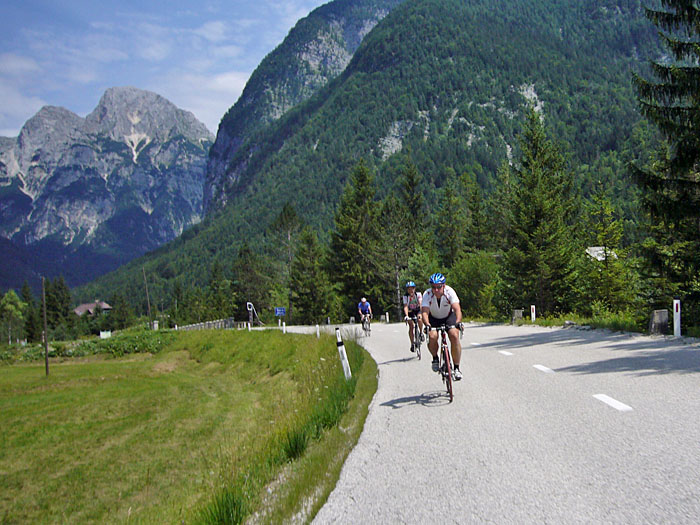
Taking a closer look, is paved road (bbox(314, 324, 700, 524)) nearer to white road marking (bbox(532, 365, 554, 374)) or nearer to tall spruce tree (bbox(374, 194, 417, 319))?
white road marking (bbox(532, 365, 554, 374))

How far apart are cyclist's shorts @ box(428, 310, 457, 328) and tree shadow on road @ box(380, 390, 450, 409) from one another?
114 cm

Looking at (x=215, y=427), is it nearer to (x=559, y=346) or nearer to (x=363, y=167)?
(x=559, y=346)

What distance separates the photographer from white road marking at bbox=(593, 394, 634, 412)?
23.5ft

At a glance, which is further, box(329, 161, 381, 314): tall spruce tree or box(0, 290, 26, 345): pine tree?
box(0, 290, 26, 345): pine tree

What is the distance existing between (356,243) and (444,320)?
178 feet

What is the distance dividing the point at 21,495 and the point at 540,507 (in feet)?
44.9

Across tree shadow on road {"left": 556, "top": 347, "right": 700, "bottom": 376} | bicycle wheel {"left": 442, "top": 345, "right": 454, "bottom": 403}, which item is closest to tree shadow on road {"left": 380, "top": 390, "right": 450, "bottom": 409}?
bicycle wheel {"left": 442, "top": 345, "right": 454, "bottom": 403}

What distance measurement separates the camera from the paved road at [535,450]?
14.0ft

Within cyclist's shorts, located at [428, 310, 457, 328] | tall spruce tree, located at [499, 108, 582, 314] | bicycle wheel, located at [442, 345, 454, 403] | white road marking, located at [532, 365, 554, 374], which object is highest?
tall spruce tree, located at [499, 108, 582, 314]

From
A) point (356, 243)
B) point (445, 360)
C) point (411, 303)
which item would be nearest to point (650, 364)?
point (445, 360)

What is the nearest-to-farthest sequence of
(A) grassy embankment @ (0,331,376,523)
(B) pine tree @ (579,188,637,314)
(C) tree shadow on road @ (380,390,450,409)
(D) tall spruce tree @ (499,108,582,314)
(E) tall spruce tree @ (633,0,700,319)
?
(A) grassy embankment @ (0,331,376,523) → (C) tree shadow on road @ (380,390,450,409) → (E) tall spruce tree @ (633,0,700,319) → (B) pine tree @ (579,188,637,314) → (D) tall spruce tree @ (499,108,582,314)

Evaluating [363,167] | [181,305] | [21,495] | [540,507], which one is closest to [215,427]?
[21,495]

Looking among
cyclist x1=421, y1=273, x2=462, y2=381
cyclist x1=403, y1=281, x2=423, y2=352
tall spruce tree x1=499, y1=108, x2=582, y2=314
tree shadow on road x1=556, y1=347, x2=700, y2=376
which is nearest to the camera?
cyclist x1=421, y1=273, x2=462, y2=381

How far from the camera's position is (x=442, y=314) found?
9562mm
